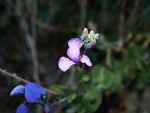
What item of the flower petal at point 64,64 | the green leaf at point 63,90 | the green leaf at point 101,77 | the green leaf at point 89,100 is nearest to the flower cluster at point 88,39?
the flower petal at point 64,64

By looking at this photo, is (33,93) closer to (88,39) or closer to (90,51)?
(88,39)

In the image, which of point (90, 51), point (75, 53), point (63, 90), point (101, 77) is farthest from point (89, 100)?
point (90, 51)

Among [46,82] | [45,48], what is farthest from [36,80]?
[45,48]

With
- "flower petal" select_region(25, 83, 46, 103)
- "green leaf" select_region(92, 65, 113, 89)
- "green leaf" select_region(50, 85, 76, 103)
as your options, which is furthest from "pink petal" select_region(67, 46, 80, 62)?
"green leaf" select_region(92, 65, 113, 89)

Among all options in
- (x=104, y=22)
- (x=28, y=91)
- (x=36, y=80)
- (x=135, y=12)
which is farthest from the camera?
(x=104, y=22)

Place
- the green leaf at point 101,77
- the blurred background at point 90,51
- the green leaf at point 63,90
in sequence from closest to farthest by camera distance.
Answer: the green leaf at point 63,90
the green leaf at point 101,77
the blurred background at point 90,51

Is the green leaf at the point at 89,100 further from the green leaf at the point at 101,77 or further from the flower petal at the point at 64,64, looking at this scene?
the flower petal at the point at 64,64

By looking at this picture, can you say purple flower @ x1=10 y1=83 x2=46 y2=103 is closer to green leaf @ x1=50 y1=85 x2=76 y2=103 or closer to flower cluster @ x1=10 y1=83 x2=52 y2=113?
flower cluster @ x1=10 y1=83 x2=52 y2=113

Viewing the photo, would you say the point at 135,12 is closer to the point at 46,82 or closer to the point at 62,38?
the point at 62,38
